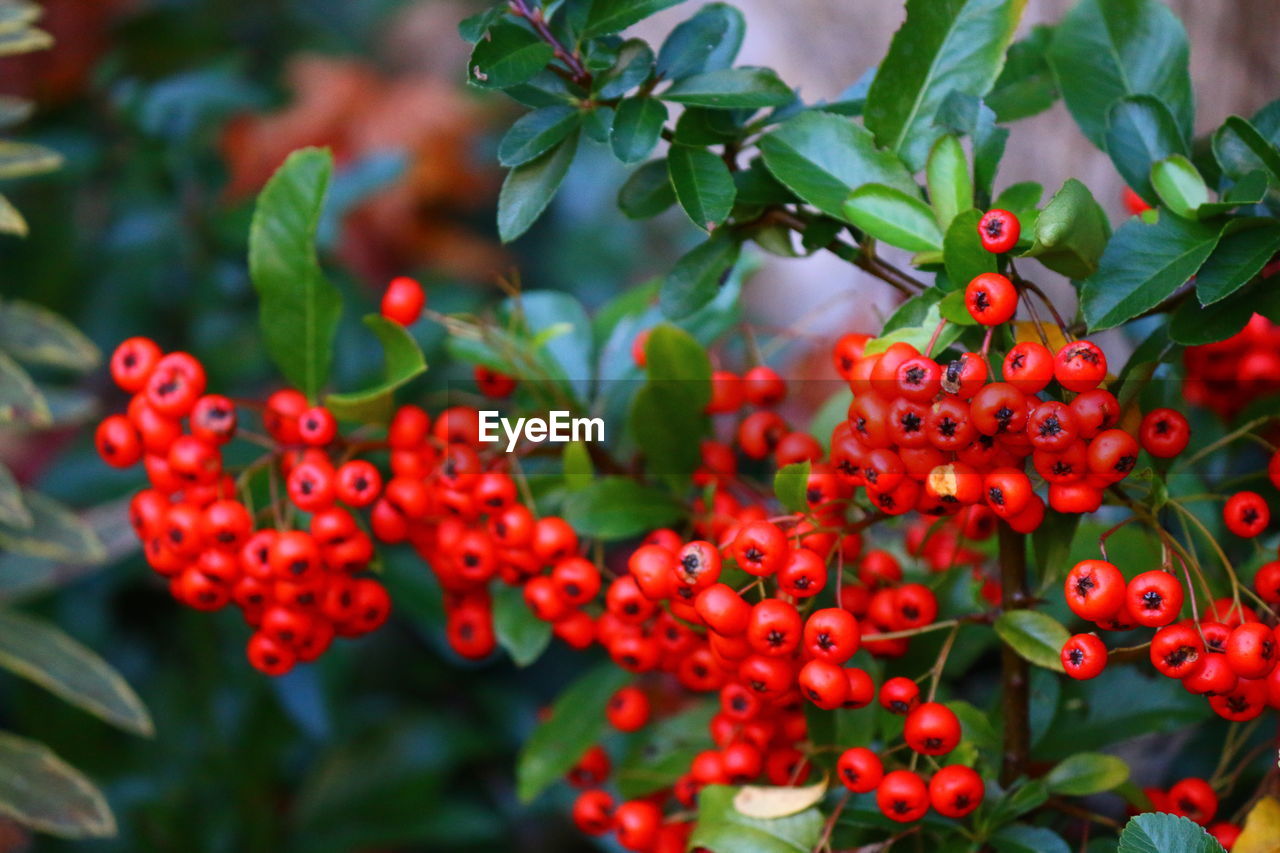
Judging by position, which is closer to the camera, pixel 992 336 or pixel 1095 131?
pixel 992 336

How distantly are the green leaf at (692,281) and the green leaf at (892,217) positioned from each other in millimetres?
116

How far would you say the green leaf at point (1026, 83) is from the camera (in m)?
0.84

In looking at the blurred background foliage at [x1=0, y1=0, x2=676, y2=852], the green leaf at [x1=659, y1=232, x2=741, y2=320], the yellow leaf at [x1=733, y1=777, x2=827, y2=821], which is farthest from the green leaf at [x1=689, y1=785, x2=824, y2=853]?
the blurred background foliage at [x1=0, y1=0, x2=676, y2=852]

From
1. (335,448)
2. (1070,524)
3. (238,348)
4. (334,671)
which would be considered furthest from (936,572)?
(238,348)

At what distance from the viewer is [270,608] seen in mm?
851

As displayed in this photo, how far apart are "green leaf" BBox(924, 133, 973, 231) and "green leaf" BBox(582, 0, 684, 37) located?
19cm

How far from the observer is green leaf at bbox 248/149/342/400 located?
0.86 metres

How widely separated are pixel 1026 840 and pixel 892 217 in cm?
40

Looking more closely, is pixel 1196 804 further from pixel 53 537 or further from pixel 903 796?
pixel 53 537

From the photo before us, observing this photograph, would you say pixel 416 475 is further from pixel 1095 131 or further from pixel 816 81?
pixel 816 81

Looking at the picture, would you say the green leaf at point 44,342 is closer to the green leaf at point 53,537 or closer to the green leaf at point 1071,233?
the green leaf at point 53,537

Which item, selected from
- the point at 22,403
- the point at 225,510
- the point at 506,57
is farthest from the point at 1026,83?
the point at 22,403

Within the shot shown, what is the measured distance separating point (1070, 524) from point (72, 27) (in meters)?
1.83

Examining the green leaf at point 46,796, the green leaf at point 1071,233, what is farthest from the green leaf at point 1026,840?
the green leaf at point 46,796
